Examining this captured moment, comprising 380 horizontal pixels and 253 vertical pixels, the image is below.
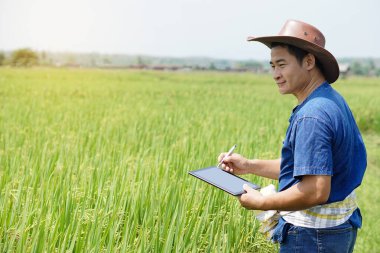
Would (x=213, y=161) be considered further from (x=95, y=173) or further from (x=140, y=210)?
(x=140, y=210)

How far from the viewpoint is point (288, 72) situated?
183cm

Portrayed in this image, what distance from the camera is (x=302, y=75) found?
1.84m

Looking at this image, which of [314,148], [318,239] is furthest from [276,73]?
[318,239]

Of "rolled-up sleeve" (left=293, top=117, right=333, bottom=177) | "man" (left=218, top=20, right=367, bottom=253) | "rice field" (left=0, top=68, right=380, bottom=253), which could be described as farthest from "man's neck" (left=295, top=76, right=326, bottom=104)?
"rice field" (left=0, top=68, right=380, bottom=253)

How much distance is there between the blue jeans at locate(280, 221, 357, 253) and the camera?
1.85m

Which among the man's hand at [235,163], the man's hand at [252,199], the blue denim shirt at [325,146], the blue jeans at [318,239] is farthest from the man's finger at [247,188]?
the man's hand at [235,163]

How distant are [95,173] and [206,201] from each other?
799mm

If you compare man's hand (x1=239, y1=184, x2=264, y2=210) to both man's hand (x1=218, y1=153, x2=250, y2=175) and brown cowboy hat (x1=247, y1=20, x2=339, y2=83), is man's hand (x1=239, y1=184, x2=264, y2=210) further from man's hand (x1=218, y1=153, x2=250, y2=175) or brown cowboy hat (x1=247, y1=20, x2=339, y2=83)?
brown cowboy hat (x1=247, y1=20, x2=339, y2=83)

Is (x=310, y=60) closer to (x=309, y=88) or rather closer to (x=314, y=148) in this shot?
(x=309, y=88)

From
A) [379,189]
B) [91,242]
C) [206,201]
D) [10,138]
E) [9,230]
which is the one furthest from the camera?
[379,189]

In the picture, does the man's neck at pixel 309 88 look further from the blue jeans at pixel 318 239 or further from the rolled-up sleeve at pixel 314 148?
the blue jeans at pixel 318 239

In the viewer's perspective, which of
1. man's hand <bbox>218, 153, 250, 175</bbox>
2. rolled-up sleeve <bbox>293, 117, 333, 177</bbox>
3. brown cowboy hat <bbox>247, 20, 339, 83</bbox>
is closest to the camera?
rolled-up sleeve <bbox>293, 117, 333, 177</bbox>

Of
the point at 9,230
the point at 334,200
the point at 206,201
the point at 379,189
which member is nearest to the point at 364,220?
the point at 379,189

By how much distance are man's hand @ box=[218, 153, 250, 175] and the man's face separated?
456 mm
